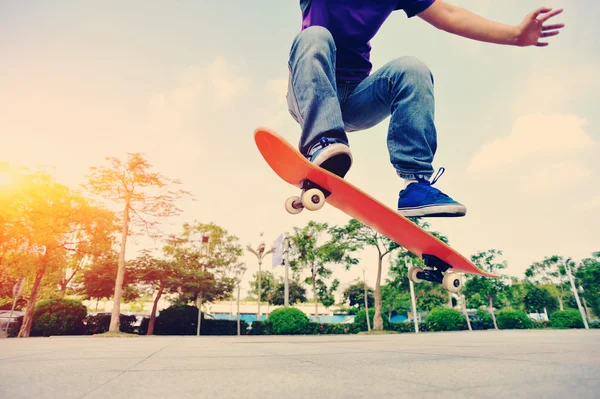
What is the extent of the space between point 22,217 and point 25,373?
674 inches

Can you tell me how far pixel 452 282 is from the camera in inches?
85.7

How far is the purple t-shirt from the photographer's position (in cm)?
210

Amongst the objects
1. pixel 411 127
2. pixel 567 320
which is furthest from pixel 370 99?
pixel 567 320

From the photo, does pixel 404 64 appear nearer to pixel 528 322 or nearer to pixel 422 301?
pixel 528 322

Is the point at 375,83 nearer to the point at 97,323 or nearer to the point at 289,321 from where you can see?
the point at 289,321

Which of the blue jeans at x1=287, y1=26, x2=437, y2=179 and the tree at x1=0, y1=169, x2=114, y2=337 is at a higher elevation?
the tree at x1=0, y1=169, x2=114, y2=337

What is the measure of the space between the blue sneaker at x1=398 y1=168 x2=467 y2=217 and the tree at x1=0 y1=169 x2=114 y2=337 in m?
17.0

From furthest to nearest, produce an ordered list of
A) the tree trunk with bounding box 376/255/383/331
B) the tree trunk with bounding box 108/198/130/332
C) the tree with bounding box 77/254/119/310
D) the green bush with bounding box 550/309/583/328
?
the green bush with bounding box 550/309/583/328 → the tree trunk with bounding box 376/255/383/331 → the tree with bounding box 77/254/119/310 → the tree trunk with bounding box 108/198/130/332

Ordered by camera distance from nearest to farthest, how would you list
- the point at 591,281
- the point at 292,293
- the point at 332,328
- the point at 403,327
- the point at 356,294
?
1. the point at 332,328
2. the point at 403,327
3. the point at 591,281
4. the point at 292,293
5. the point at 356,294

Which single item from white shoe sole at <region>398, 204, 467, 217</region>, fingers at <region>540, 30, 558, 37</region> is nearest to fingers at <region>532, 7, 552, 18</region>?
fingers at <region>540, 30, 558, 37</region>

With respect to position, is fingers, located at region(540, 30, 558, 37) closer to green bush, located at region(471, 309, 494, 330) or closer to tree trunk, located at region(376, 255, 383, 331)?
tree trunk, located at region(376, 255, 383, 331)

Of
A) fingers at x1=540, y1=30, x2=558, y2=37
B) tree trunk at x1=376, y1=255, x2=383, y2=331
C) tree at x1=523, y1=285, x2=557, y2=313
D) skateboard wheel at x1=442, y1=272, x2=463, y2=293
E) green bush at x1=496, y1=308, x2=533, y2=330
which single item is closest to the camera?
fingers at x1=540, y1=30, x2=558, y2=37

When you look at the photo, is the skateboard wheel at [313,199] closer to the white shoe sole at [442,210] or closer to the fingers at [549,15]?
the white shoe sole at [442,210]

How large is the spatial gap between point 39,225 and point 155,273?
7075 millimetres
